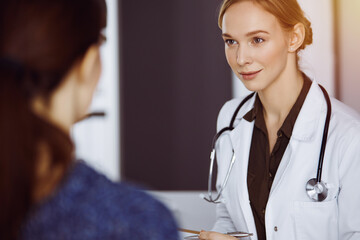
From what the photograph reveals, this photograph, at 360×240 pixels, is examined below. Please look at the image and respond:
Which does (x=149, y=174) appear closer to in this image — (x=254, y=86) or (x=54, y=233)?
(x=254, y=86)

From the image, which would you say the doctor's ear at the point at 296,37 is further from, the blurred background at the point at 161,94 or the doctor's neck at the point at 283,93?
the blurred background at the point at 161,94

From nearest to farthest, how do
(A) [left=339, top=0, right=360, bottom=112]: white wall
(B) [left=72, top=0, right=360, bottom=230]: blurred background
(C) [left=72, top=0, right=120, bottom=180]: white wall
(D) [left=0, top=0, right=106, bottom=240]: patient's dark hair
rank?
(D) [left=0, top=0, right=106, bottom=240]: patient's dark hair → (A) [left=339, top=0, right=360, bottom=112]: white wall → (B) [left=72, top=0, right=360, bottom=230]: blurred background → (C) [left=72, top=0, right=120, bottom=180]: white wall

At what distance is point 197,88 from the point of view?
243 centimetres

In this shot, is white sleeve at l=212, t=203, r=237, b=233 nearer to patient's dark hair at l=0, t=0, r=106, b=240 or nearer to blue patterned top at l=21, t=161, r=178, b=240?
blue patterned top at l=21, t=161, r=178, b=240

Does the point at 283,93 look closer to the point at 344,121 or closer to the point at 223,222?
the point at 344,121

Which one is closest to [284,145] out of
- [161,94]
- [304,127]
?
[304,127]

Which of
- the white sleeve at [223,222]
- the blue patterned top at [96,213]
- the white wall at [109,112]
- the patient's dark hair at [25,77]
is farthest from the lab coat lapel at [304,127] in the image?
the white wall at [109,112]

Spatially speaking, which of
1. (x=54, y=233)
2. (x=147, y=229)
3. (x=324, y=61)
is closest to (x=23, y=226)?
(x=54, y=233)

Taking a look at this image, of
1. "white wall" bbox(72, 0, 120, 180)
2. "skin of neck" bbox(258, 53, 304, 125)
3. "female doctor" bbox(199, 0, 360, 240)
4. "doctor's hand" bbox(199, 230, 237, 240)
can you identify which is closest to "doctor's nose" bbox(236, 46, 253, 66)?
"female doctor" bbox(199, 0, 360, 240)

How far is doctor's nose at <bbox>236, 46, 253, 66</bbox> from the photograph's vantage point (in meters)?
1.21

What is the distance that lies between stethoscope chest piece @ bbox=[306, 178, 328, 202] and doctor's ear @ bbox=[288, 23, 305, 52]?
38cm

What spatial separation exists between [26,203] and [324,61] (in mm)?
1306

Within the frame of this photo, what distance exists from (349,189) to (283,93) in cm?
33

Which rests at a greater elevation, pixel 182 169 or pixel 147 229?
pixel 147 229
